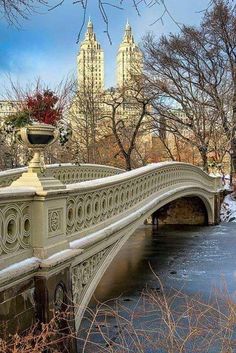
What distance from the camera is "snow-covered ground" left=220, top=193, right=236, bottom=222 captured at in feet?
82.3

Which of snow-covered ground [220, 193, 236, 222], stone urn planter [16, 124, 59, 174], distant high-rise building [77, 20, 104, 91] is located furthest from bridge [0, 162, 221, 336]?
distant high-rise building [77, 20, 104, 91]

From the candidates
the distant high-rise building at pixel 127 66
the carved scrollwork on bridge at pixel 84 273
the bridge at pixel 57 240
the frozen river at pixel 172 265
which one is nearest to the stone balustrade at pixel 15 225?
the bridge at pixel 57 240

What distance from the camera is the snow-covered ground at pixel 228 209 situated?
82.3 feet

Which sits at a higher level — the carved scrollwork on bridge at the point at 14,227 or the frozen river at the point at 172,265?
the carved scrollwork on bridge at the point at 14,227

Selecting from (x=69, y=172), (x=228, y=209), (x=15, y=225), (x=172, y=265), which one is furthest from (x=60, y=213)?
(x=228, y=209)

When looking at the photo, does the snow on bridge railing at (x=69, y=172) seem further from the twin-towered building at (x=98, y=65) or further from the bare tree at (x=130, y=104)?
the twin-towered building at (x=98, y=65)

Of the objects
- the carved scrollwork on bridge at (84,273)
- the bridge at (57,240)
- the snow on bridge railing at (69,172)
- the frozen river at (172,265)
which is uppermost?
the snow on bridge railing at (69,172)

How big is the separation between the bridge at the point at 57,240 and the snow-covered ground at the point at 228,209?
16.1m

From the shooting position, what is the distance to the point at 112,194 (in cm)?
823

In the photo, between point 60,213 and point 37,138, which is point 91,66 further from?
point 60,213

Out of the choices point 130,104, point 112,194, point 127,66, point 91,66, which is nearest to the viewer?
point 112,194

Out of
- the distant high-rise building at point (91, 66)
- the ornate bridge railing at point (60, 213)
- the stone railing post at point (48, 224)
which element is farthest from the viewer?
the distant high-rise building at point (91, 66)

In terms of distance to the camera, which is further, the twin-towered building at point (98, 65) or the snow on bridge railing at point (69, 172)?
the twin-towered building at point (98, 65)

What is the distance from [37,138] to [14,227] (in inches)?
44.3
